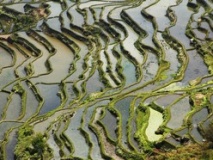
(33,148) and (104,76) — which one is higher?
(104,76)

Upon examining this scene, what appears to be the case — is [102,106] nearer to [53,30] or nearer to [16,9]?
[53,30]

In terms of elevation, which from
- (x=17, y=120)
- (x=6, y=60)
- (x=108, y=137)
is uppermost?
(x=6, y=60)

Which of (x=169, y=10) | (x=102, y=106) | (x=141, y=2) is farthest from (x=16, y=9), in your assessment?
(x=102, y=106)

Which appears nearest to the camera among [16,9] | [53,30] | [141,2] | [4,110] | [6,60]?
[4,110]

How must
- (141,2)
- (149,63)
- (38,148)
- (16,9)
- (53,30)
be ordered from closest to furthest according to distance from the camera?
1. (38,148)
2. (149,63)
3. (53,30)
4. (141,2)
5. (16,9)

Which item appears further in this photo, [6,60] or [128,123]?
[6,60]

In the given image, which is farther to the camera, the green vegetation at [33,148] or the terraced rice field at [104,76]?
the terraced rice field at [104,76]

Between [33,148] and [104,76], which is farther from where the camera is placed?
[104,76]

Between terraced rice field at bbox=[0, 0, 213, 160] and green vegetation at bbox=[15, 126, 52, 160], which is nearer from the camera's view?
green vegetation at bbox=[15, 126, 52, 160]
